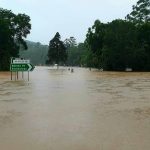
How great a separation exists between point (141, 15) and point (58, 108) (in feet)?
275

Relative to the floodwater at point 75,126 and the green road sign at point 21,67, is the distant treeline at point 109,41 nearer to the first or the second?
the green road sign at point 21,67

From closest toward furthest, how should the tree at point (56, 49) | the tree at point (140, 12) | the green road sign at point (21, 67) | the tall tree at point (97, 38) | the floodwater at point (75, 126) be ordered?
the floodwater at point (75, 126) < the green road sign at point (21, 67) < the tall tree at point (97, 38) < the tree at point (140, 12) < the tree at point (56, 49)

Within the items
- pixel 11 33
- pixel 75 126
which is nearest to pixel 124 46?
pixel 11 33

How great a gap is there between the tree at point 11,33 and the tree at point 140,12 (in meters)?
24.1

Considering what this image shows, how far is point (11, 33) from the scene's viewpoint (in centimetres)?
7712

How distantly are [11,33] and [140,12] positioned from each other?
31.1m

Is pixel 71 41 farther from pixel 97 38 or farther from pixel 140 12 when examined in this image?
pixel 97 38

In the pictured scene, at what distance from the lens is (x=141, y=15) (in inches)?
3780

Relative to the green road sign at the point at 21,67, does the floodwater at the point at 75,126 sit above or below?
below

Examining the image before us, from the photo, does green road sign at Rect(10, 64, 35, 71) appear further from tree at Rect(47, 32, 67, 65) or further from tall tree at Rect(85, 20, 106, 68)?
tree at Rect(47, 32, 67, 65)

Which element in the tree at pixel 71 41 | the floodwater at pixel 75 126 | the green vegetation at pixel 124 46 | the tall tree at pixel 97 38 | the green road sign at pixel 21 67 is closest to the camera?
the floodwater at pixel 75 126

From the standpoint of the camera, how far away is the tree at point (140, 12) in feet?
313

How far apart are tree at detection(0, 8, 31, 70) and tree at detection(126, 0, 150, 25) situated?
2411 centimetres

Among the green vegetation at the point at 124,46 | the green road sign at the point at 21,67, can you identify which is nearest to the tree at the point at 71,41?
the green vegetation at the point at 124,46
